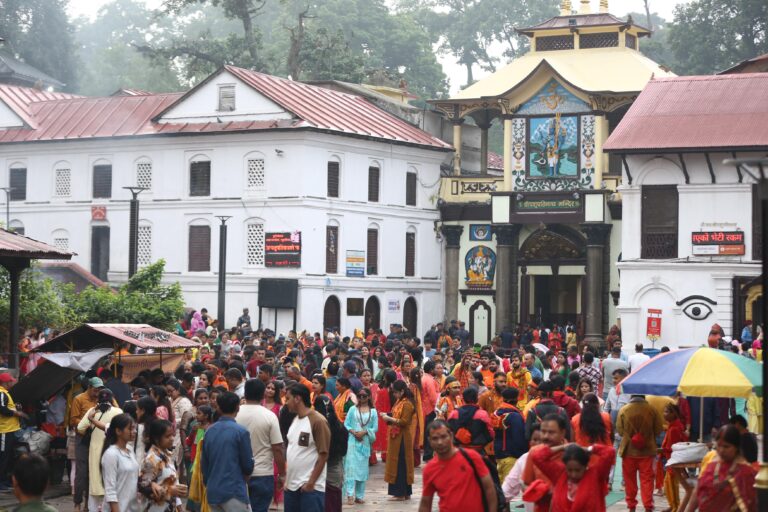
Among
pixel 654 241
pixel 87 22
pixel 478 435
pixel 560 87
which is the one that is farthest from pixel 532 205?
pixel 87 22

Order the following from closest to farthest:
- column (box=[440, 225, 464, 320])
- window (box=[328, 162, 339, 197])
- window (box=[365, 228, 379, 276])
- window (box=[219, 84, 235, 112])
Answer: window (box=[328, 162, 339, 197]), window (box=[219, 84, 235, 112]), window (box=[365, 228, 379, 276]), column (box=[440, 225, 464, 320])

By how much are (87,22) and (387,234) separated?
71.2 meters

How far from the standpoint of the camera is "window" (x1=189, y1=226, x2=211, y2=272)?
155 ft

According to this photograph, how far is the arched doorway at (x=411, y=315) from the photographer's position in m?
49.2

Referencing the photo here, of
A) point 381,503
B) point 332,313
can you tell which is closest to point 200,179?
point 332,313

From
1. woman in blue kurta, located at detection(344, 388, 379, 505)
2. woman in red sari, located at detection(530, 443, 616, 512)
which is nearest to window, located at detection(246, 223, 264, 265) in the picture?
woman in blue kurta, located at detection(344, 388, 379, 505)

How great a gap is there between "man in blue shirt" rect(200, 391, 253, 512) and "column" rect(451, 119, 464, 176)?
3735cm

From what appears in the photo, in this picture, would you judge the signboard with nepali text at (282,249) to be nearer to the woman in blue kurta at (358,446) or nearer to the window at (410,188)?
the window at (410,188)

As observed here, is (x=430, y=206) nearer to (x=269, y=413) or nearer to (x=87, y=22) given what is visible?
(x=269, y=413)

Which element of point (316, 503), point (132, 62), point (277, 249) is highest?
point (132, 62)

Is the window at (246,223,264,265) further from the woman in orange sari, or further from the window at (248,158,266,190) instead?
the woman in orange sari

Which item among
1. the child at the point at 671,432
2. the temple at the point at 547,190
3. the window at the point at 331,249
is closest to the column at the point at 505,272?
the temple at the point at 547,190

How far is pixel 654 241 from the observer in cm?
4019

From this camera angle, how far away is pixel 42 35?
273ft
